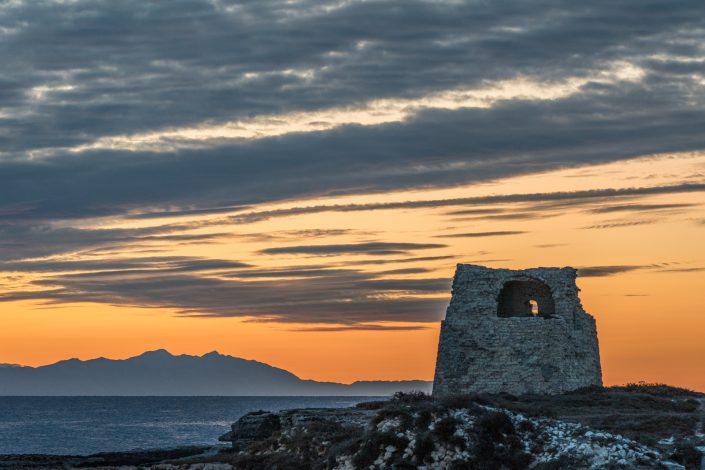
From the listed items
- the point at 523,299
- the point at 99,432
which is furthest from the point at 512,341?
the point at 99,432

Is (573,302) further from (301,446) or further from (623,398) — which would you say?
(301,446)

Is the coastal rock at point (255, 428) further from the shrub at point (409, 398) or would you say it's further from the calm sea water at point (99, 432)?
the calm sea water at point (99, 432)

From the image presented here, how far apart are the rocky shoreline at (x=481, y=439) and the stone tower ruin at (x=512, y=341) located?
572 centimetres

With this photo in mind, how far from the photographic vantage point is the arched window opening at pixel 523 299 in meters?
52.5

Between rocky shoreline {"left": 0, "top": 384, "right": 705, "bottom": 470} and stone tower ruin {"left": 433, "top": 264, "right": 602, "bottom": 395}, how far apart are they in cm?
572

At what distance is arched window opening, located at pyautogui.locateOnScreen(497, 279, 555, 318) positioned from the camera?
52500 mm

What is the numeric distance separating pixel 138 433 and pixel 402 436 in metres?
60.4

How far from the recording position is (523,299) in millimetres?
53000

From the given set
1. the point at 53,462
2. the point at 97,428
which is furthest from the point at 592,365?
the point at 97,428

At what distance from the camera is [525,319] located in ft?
158

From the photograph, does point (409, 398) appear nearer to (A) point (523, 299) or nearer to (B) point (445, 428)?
(B) point (445, 428)

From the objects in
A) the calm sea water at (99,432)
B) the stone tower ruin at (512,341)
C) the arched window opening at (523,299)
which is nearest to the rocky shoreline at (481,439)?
the stone tower ruin at (512,341)

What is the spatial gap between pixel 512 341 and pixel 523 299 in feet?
17.4

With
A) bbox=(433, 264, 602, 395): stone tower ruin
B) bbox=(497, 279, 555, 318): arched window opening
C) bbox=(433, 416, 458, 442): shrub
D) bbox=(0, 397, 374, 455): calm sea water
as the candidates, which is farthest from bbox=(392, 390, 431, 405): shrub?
bbox=(0, 397, 374, 455): calm sea water
